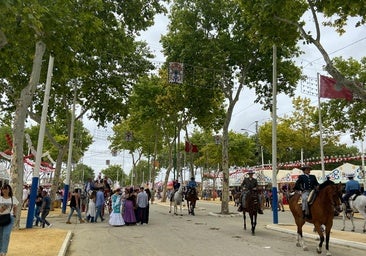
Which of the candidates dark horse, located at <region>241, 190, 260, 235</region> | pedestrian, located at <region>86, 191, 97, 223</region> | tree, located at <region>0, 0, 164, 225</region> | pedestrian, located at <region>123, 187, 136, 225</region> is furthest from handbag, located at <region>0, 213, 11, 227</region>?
pedestrian, located at <region>86, 191, 97, 223</region>

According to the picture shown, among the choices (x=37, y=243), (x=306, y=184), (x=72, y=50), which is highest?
(x=72, y=50)

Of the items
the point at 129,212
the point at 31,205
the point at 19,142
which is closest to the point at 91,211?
the point at 129,212

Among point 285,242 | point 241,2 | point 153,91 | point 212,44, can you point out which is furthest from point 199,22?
point 285,242

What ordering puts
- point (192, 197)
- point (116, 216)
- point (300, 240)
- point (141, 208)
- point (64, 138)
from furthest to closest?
1. point (64, 138)
2. point (192, 197)
3. point (141, 208)
4. point (116, 216)
5. point (300, 240)

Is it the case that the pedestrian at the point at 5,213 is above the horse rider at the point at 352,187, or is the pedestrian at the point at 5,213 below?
below

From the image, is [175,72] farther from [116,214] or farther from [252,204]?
[252,204]

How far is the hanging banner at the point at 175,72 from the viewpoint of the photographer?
2342cm

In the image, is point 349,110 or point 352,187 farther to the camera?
point 349,110

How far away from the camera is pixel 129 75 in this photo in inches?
1113

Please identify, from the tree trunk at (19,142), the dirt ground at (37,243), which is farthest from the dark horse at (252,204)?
the tree trunk at (19,142)

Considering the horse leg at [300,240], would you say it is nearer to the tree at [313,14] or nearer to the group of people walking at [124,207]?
the tree at [313,14]

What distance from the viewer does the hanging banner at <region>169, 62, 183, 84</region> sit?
76.8ft

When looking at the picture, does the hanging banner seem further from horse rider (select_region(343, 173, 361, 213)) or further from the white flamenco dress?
horse rider (select_region(343, 173, 361, 213))

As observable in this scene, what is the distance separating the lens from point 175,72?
77.6ft
